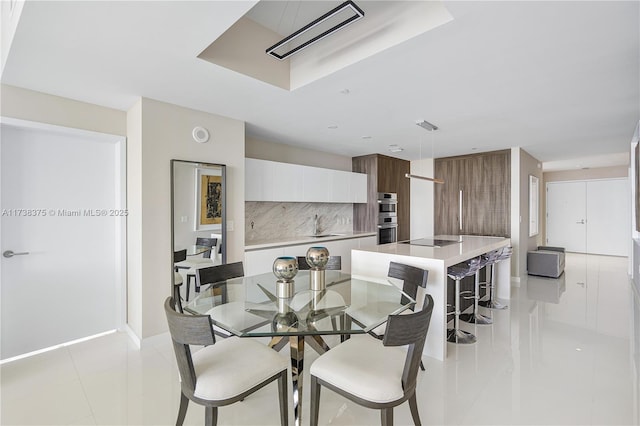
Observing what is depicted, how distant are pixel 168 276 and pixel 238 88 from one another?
77.3 inches

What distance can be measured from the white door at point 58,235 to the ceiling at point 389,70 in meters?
0.54

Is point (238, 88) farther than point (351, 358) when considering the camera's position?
Yes

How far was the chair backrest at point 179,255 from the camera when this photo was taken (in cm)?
318

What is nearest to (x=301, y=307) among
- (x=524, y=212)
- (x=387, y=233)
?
(x=387, y=233)

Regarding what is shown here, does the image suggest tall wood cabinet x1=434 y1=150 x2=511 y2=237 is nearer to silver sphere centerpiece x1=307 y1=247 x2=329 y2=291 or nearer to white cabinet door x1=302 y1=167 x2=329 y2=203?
white cabinet door x1=302 y1=167 x2=329 y2=203

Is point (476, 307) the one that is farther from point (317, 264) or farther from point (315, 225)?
point (315, 225)

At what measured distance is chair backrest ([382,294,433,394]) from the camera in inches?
56.9

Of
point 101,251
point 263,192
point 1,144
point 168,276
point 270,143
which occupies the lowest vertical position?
point 168,276

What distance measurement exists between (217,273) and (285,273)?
982 mm

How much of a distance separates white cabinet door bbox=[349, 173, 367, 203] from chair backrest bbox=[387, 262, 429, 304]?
312 centimetres

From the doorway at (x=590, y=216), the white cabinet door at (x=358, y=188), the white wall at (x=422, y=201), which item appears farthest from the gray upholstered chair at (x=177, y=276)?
the doorway at (x=590, y=216)

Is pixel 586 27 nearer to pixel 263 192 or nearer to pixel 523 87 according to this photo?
pixel 523 87

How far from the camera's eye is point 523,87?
280cm

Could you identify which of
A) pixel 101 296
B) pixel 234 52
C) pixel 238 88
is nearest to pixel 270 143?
pixel 238 88
